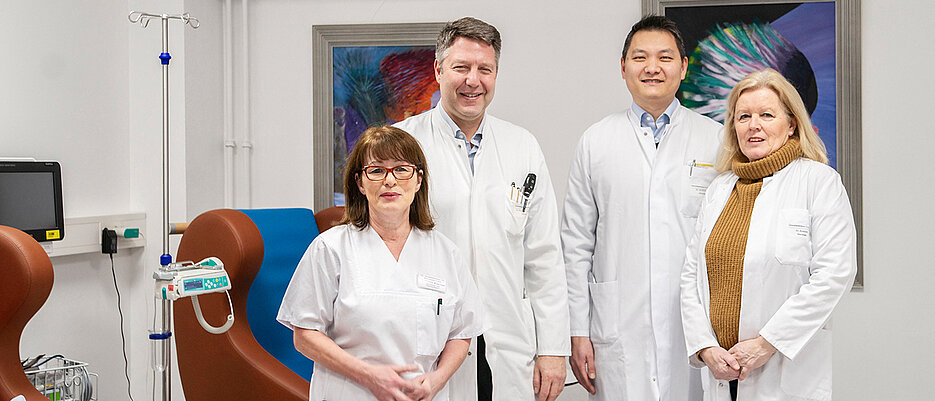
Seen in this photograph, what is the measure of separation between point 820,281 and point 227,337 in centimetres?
164

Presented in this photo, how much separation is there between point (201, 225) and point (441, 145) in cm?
88

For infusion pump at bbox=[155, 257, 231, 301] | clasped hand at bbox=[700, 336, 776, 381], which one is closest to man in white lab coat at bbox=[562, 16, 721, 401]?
clasped hand at bbox=[700, 336, 776, 381]

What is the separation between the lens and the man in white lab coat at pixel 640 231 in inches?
75.2

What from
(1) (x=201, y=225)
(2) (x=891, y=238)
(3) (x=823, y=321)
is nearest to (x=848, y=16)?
(2) (x=891, y=238)

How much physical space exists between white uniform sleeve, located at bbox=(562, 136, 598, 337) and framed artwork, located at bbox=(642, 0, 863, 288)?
104cm

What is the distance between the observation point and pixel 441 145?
1.80 metres

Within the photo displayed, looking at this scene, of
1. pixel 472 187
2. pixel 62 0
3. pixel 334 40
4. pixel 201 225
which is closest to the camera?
pixel 472 187

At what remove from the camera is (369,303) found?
1463 mm

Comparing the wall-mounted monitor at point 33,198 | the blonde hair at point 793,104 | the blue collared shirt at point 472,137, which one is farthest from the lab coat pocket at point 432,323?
the wall-mounted monitor at point 33,198

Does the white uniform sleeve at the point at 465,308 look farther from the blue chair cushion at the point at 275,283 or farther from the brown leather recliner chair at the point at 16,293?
the brown leather recliner chair at the point at 16,293

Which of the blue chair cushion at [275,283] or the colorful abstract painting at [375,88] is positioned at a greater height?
the colorful abstract painting at [375,88]

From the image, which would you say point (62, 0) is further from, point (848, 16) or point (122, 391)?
point (848, 16)

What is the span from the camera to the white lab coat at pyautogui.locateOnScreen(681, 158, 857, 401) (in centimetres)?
162

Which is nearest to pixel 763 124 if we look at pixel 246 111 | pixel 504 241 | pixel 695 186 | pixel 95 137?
pixel 695 186
